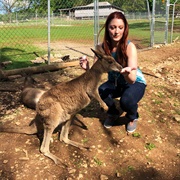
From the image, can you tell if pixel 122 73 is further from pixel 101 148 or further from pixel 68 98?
pixel 101 148

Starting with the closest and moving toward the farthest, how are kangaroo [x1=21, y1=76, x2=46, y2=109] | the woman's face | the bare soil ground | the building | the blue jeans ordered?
1. the bare soil ground
2. the woman's face
3. the blue jeans
4. kangaroo [x1=21, y1=76, x2=46, y2=109]
5. the building

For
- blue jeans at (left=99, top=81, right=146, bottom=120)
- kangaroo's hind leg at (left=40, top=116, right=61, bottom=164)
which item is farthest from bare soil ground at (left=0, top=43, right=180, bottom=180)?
blue jeans at (left=99, top=81, right=146, bottom=120)

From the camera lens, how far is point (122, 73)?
2.54 metres

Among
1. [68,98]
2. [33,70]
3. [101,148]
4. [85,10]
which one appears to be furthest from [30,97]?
[85,10]

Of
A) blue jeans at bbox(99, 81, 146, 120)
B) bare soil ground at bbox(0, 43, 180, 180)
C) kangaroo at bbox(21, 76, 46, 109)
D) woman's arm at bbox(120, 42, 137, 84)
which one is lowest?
bare soil ground at bbox(0, 43, 180, 180)

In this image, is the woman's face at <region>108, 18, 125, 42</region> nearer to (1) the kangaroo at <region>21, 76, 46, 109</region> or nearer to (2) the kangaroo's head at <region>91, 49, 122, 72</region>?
(2) the kangaroo's head at <region>91, 49, 122, 72</region>

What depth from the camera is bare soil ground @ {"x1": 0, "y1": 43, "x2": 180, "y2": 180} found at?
8.05ft

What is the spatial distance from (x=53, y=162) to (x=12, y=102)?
1732mm

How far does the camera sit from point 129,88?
298cm

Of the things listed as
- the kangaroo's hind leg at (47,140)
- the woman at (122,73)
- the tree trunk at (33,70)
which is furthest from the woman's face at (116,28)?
the tree trunk at (33,70)

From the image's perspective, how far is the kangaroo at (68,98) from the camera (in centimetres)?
250

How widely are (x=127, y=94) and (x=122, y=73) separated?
444 mm

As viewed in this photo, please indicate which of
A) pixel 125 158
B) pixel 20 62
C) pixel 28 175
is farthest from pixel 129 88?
pixel 20 62

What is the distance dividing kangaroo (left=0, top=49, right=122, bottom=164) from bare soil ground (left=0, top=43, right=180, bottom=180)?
0.16 metres
